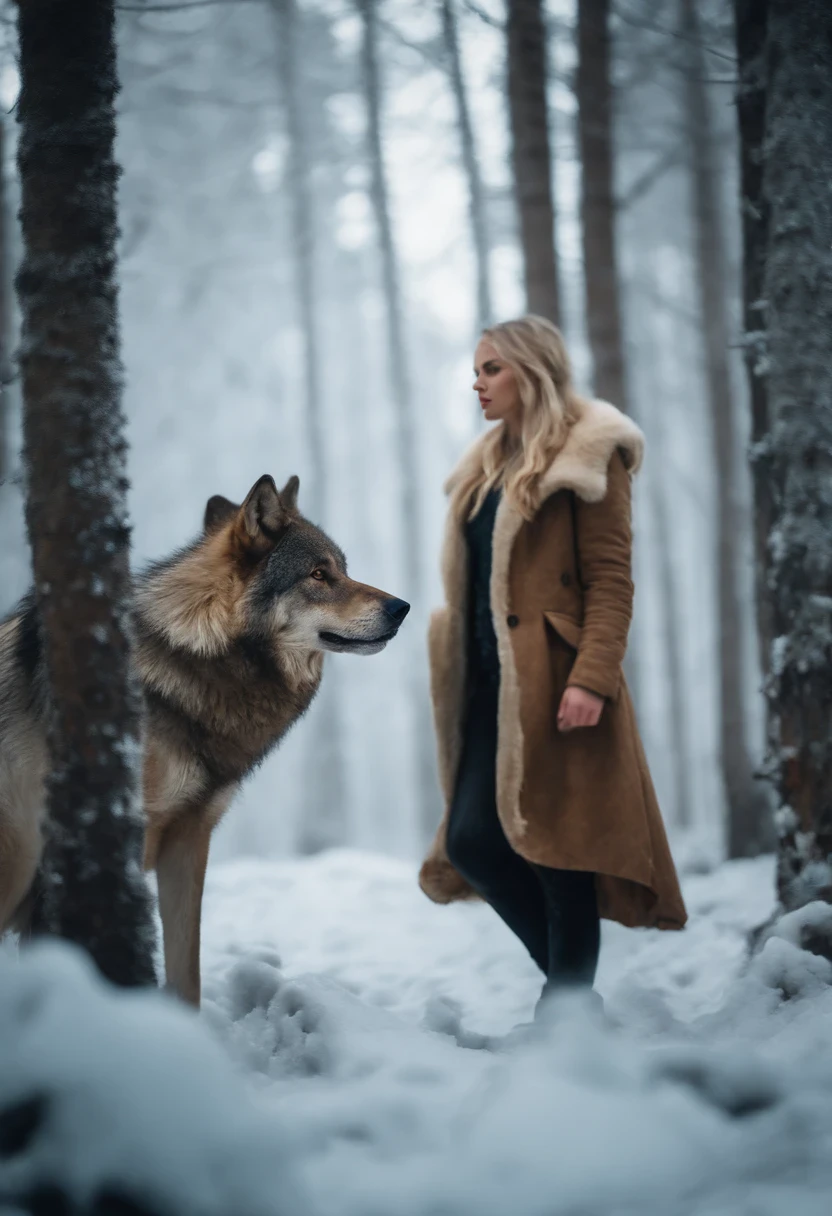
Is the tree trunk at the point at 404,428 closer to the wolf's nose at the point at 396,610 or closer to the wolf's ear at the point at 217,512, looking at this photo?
the wolf's ear at the point at 217,512

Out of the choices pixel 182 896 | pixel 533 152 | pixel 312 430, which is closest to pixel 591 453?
pixel 182 896

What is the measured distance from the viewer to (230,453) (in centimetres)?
1781

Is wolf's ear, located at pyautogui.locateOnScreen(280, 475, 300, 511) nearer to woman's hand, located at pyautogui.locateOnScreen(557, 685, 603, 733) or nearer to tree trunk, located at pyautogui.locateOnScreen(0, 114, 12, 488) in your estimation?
woman's hand, located at pyautogui.locateOnScreen(557, 685, 603, 733)

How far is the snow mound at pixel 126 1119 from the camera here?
1562mm

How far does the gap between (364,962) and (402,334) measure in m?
9.18

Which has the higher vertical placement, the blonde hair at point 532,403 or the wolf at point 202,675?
the blonde hair at point 532,403

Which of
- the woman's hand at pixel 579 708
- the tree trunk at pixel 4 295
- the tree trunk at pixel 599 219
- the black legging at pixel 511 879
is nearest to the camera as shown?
the woman's hand at pixel 579 708

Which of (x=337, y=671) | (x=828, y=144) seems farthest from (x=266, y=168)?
(x=828, y=144)

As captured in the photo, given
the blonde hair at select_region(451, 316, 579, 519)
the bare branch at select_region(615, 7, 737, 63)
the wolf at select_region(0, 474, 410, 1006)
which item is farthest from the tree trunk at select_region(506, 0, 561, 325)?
the wolf at select_region(0, 474, 410, 1006)

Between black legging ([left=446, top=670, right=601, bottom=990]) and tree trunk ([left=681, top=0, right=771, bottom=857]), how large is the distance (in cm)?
426

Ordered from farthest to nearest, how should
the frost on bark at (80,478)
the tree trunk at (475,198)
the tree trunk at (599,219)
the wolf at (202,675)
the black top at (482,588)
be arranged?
the tree trunk at (475,198) → the tree trunk at (599,219) → the black top at (482,588) → the wolf at (202,675) → the frost on bark at (80,478)

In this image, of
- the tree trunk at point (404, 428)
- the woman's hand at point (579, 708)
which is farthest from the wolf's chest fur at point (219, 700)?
the tree trunk at point (404, 428)

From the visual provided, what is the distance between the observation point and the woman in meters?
3.00

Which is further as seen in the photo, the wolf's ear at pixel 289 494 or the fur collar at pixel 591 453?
the wolf's ear at pixel 289 494
